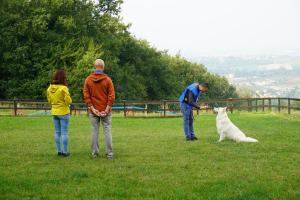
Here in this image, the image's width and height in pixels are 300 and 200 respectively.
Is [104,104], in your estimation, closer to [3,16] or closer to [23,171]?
[23,171]

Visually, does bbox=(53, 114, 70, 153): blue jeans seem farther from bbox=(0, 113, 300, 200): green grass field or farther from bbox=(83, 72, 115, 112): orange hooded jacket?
bbox=(83, 72, 115, 112): orange hooded jacket

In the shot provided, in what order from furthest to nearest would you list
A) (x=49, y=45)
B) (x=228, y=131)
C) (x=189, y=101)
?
(x=49, y=45)
(x=189, y=101)
(x=228, y=131)

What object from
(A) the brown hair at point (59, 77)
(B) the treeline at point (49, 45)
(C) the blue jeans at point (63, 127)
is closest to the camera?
(A) the brown hair at point (59, 77)

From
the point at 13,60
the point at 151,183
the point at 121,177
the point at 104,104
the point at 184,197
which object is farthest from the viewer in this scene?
the point at 13,60

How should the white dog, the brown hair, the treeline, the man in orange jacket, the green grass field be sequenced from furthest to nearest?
1. the treeline
2. the white dog
3. the brown hair
4. the man in orange jacket
5. the green grass field

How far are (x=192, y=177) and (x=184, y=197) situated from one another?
1303 mm

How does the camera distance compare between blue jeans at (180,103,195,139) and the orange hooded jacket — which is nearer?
the orange hooded jacket

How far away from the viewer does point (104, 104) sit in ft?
31.0

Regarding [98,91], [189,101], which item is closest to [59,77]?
[98,91]

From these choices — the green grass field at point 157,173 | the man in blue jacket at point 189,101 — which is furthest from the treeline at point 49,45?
the green grass field at point 157,173

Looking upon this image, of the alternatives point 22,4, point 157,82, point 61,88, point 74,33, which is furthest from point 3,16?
point 61,88

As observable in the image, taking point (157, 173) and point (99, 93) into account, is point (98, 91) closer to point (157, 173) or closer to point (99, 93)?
point (99, 93)

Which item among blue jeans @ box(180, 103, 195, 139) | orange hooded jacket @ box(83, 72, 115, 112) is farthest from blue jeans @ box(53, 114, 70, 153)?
blue jeans @ box(180, 103, 195, 139)

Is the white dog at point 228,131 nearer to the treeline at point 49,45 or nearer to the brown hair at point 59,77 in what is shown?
the brown hair at point 59,77
